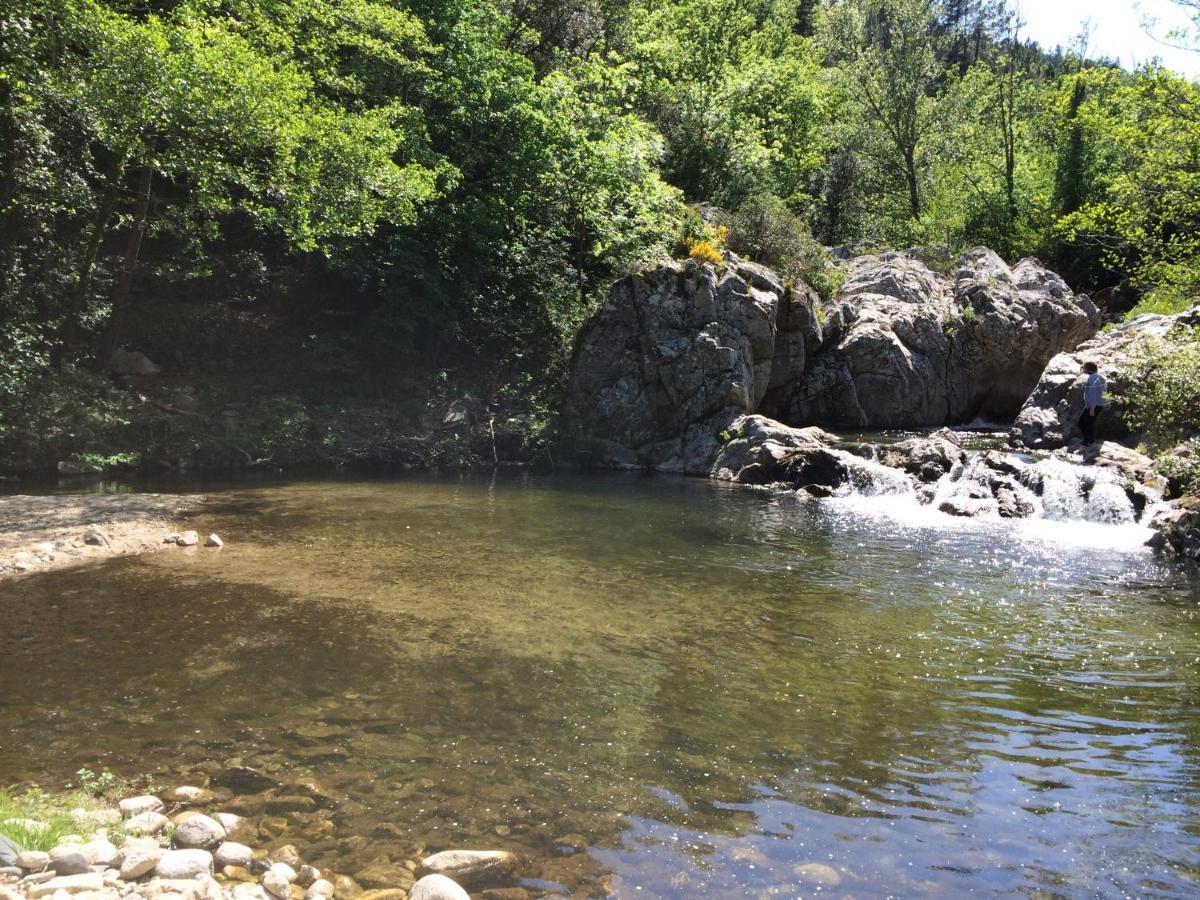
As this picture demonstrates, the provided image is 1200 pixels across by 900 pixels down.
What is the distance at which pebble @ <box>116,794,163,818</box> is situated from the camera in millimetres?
4820

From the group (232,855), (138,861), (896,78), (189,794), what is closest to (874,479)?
(189,794)

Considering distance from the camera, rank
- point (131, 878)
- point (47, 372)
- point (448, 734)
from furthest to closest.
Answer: point (47, 372) → point (448, 734) → point (131, 878)

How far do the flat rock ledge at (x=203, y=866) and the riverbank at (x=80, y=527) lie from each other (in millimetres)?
7047

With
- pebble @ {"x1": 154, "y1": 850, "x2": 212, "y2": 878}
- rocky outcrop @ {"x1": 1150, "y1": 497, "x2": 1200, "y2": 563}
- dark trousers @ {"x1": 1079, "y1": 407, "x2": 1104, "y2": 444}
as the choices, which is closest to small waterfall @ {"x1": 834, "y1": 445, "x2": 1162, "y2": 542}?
rocky outcrop @ {"x1": 1150, "y1": 497, "x2": 1200, "y2": 563}

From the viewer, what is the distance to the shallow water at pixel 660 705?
4855mm

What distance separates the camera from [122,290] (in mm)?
19906

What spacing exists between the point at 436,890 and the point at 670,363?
20777mm

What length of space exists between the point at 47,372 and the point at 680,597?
16.0m

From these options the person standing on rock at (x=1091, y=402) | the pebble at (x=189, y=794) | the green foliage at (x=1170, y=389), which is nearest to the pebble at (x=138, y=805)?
the pebble at (x=189, y=794)

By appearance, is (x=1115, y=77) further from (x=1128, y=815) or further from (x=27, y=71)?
Result: (x=27, y=71)

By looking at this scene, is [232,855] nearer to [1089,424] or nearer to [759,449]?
[759,449]

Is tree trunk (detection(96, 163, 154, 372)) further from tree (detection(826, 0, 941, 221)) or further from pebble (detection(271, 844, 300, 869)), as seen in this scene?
tree (detection(826, 0, 941, 221))

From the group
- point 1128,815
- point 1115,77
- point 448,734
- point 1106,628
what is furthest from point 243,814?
point 1115,77

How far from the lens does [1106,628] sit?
929 cm
